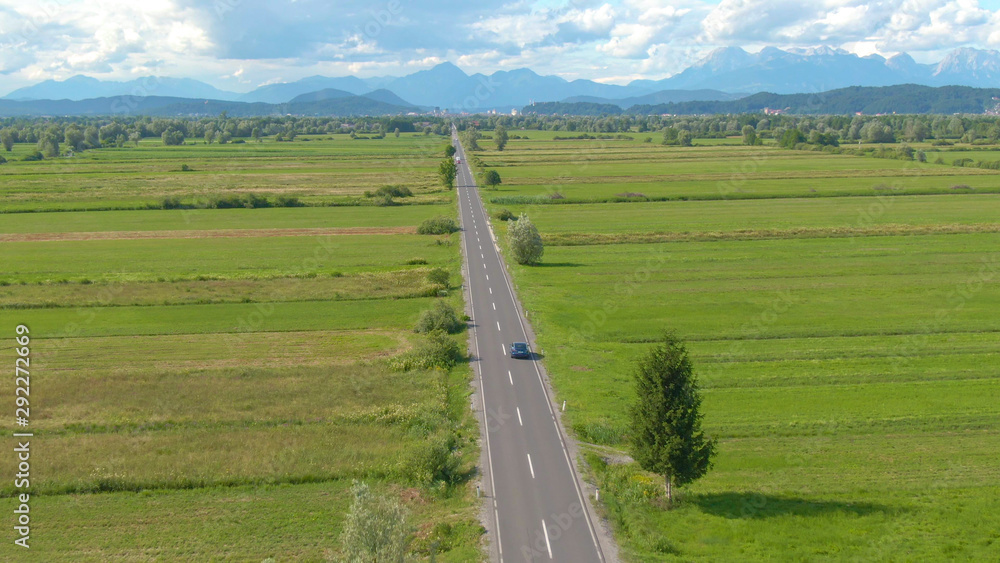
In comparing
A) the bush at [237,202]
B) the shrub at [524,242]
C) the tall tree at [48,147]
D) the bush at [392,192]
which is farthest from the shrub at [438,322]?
the tall tree at [48,147]

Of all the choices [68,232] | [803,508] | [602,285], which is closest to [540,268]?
[602,285]

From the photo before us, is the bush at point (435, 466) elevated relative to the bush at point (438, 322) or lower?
lower

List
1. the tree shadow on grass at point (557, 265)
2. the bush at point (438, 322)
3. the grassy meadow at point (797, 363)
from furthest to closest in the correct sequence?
1. the tree shadow on grass at point (557, 265)
2. the bush at point (438, 322)
3. the grassy meadow at point (797, 363)

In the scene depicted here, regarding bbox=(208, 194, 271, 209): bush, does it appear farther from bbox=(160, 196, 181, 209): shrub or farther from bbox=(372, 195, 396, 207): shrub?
bbox=(372, 195, 396, 207): shrub

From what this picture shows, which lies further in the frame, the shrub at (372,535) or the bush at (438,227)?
the bush at (438,227)

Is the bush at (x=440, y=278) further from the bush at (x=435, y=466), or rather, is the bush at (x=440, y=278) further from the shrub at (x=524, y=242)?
the bush at (x=435, y=466)

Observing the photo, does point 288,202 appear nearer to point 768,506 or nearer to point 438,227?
point 438,227
